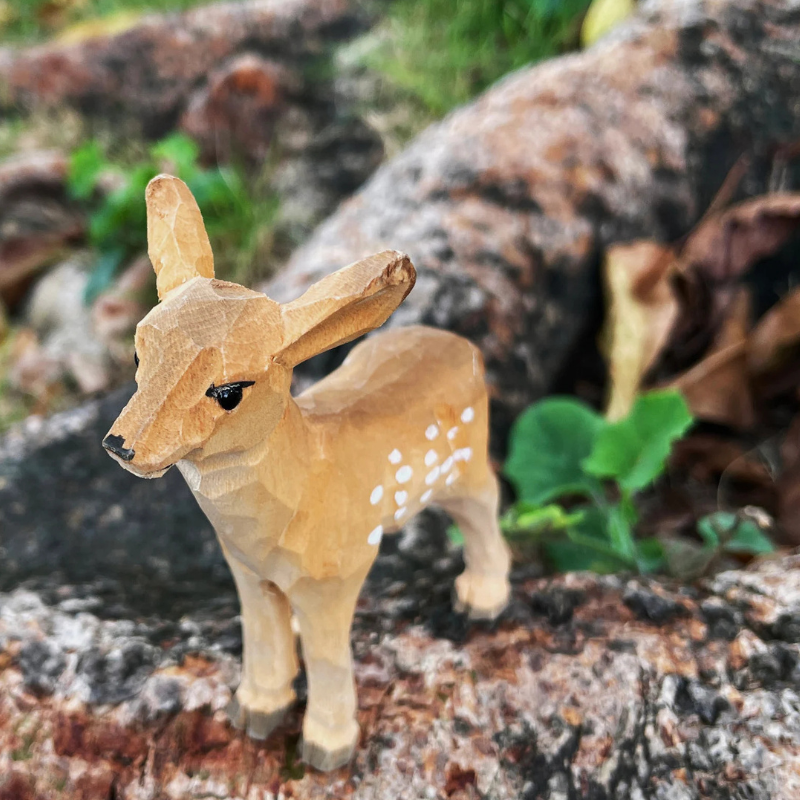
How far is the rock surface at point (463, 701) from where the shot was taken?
32.8 inches

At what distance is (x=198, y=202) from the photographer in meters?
2.11

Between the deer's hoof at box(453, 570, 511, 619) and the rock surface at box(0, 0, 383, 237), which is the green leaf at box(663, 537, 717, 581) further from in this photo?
the rock surface at box(0, 0, 383, 237)

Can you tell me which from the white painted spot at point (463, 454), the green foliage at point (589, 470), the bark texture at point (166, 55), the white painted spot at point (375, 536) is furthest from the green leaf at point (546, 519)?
the bark texture at point (166, 55)

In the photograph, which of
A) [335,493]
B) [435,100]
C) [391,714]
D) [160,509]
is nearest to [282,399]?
[335,493]

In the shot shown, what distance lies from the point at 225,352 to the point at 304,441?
149 mm

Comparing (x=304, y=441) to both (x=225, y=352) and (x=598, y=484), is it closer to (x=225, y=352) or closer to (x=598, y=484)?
(x=225, y=352)

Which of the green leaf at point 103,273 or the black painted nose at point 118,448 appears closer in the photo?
the black painted nose at point 118,448

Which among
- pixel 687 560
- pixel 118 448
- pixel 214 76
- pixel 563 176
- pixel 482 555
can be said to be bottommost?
pixel 687 560

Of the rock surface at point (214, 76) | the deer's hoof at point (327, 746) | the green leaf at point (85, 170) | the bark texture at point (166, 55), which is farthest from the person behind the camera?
the bark texture at point (166, 55)

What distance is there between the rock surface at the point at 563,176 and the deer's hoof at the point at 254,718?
0.69 metres

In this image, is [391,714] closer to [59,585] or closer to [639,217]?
[59,585]

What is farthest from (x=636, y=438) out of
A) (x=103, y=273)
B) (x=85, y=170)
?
(x=85, y=170)

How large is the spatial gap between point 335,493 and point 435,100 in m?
1.84

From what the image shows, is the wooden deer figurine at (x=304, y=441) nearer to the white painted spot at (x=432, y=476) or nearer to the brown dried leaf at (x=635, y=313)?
the white painted spot at (x=432, y=476)
